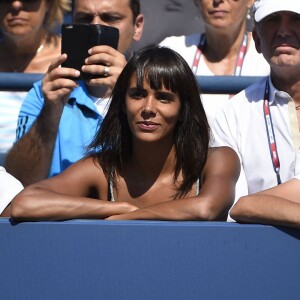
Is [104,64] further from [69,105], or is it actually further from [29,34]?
[29,34]

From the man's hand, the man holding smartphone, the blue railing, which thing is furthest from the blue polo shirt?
the man's hand

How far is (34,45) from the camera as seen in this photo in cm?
495

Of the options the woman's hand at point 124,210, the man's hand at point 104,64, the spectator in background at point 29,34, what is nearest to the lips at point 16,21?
the spectator in background at point 29,34

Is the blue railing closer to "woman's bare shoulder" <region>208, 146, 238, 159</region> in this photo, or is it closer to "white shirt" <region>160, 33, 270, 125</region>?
"white shirt" <region>160, 33, 270, 125</region>

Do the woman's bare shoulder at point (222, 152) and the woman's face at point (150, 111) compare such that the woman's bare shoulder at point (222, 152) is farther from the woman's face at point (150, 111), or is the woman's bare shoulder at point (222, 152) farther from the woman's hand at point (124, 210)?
the woman's hand at point (124, 210)

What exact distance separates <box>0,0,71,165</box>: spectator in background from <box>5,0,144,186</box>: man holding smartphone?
0.50 m

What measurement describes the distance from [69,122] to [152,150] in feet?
2.27

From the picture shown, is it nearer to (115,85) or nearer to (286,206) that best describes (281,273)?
(286,206)

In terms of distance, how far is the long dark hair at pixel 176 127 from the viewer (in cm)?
352

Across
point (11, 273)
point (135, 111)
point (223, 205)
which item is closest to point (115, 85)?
point (135, 111)

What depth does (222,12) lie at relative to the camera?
4617 mm

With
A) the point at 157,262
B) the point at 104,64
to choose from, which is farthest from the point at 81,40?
the point at 157,262

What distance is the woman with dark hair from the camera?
11.5ft

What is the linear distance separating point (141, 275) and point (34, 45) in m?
2.23
